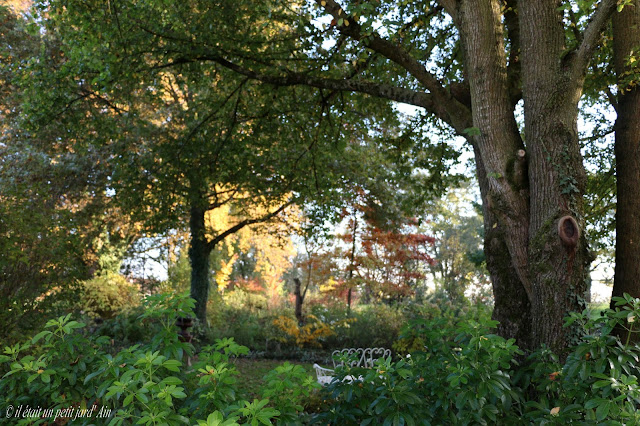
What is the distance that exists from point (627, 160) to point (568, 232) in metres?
1.36

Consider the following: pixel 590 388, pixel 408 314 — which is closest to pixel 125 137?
pixel 408 314

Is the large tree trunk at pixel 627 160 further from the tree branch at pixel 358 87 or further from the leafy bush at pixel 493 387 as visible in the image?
the tree branch at pixel 358 87

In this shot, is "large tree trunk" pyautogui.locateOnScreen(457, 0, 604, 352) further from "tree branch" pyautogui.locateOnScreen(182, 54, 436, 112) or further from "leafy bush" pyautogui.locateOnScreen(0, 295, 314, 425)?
"leafy bush" pyautogui.locateOnScreen(0, 295, 314, 425)

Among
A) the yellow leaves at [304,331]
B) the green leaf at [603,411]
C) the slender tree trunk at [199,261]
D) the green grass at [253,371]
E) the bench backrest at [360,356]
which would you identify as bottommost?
the green grass at [253,371]

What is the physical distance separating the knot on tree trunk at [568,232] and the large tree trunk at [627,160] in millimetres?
964

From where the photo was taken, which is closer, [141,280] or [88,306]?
[88,306]

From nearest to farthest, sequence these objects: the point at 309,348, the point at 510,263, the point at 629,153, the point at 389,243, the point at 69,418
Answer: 1. the point at 69,418
2. the point at 510,263
3. the point at 629,153
4. the point at 309,348
5. the point at 389,243

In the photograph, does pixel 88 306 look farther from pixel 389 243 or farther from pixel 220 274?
pixel 389 243

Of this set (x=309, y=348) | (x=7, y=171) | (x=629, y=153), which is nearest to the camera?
(x=629, y=153)

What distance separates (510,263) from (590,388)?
143cm

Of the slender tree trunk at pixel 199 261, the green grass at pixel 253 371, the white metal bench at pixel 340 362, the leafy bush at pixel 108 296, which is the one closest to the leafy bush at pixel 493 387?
the white metal bench at pixel 340 362

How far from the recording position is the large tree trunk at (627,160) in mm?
4285

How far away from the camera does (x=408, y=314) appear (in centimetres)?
1301

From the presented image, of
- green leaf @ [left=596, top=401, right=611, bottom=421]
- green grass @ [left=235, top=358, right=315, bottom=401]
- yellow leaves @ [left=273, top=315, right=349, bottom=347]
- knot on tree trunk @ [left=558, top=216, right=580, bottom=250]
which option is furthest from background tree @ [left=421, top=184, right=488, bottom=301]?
green leaf @ [left=596, top=401, right=611, bottom=421]
